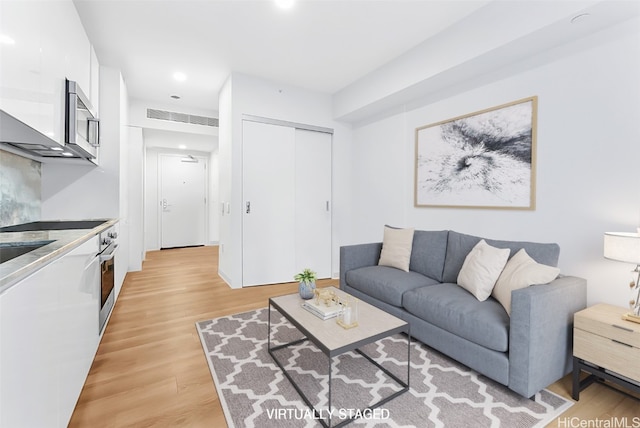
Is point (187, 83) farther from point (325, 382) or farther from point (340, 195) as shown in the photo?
point (325, 382)

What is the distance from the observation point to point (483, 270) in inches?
85.0

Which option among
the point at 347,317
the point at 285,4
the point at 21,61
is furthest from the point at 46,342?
the point at 285,4

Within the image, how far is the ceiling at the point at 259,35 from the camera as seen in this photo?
2393 mm

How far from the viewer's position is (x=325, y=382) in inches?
71.6

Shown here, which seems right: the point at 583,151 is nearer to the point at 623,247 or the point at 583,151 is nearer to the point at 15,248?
the point at 623,247

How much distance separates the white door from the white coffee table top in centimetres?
589

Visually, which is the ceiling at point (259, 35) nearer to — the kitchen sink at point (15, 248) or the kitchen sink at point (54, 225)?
the kitchen sink at point (54, 225)

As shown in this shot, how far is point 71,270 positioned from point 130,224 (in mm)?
3541

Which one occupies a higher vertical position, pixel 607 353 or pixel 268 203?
pixel 268 203

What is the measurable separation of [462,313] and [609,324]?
72 cm

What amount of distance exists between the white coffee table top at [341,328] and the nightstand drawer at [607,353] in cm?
100

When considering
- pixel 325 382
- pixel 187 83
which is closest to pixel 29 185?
pixel 187 83

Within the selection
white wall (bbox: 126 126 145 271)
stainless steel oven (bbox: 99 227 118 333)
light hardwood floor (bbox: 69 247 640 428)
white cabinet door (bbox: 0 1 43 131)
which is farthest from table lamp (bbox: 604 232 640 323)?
white wall (bbox: 126 126 145 271)

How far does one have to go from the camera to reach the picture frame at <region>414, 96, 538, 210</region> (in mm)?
2424
